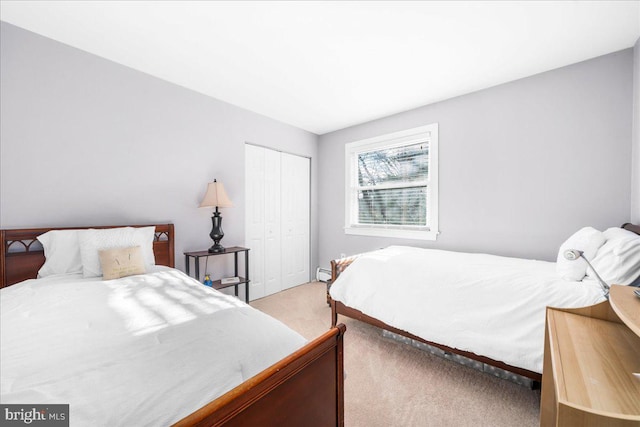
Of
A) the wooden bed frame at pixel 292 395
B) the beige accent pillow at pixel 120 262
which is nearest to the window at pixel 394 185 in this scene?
the wooden bed frame at pixel 292 395

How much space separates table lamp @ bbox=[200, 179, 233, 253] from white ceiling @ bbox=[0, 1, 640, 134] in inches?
44.6

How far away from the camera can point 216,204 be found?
109 inches

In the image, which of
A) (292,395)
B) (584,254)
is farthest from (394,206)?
(292,395)

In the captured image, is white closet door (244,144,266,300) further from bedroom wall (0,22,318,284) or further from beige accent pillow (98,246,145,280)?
beige accent pillow (98,246,145,280)

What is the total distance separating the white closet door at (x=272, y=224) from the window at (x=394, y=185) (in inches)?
43.2

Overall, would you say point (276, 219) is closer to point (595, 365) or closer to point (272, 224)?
point (272, 224)

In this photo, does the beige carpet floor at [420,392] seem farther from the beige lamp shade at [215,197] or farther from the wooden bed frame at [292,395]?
the beige lamp shade at [215,197]

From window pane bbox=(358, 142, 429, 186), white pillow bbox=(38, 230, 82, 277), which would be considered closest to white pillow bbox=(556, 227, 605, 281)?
window pane bbox=(358, 142, 429, 186)

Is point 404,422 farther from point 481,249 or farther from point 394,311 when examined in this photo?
point 481,249

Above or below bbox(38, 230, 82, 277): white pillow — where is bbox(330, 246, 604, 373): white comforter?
below

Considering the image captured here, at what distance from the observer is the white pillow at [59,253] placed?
1885 mm

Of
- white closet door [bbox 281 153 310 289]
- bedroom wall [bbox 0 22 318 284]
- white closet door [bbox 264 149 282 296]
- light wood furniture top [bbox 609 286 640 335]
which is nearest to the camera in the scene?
light wood furniture top [bbox 609 286 640 335]

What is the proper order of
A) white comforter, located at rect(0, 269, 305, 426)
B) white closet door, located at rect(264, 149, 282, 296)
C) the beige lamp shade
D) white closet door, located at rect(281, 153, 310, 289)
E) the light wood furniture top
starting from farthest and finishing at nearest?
white closet door, located at rect(281, 153, 310, 289), white closet door, located at rect(264, 149, 282, 296), the beige lamp shade, the light wood furniture top, white comforter, located at rect(0, 269, 305, 426)

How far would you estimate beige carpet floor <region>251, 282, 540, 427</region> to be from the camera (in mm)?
1499
